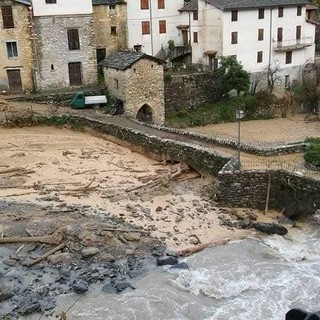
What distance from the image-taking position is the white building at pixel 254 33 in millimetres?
42906

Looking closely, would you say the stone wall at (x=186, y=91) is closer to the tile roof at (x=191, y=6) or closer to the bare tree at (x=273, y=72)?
the tile roof at (x=191, y=6)

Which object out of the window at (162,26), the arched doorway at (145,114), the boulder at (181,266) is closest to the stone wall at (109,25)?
the window at (162,26)

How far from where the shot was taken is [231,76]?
135 ft

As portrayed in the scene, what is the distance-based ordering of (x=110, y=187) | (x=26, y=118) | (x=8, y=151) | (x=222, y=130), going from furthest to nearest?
(x=222, y=130), (x=26, y=118), (x=8, y=151), (x=110, y=187)

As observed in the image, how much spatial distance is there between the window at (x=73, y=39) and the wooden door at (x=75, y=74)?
128 cm

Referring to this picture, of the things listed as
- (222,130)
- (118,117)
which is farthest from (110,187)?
(222,130)

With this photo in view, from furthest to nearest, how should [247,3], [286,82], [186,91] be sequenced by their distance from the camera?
[286,82] → [247,3] → [186,91]

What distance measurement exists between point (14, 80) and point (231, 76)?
56.4 ft

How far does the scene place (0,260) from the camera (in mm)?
16969

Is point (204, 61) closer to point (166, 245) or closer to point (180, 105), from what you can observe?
point (180, 105)

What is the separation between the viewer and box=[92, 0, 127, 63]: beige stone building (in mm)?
40625

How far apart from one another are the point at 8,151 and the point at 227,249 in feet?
47.0

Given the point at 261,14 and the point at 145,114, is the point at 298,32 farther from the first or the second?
the point at 145,114

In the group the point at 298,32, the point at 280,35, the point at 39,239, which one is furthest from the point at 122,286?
the point at 298,32
